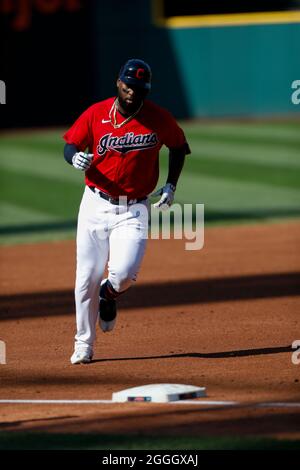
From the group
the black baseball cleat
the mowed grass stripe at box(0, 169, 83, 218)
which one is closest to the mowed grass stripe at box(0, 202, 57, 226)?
the mowed grass stripe at box(0, 169, 83, 218)

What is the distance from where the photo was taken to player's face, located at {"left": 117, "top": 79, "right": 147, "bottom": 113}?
771cm

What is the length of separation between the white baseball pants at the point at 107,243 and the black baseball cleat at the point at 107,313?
8.2 inches

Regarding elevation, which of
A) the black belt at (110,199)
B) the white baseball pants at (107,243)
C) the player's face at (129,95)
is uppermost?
the player's face at (129,95)

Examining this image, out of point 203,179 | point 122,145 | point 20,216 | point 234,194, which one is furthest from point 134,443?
point 203,179

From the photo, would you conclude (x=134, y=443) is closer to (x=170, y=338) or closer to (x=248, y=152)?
(x=170, y=338)

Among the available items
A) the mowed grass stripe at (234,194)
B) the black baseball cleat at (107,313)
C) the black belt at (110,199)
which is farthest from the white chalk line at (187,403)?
the mowed grass stripe at (234,194)

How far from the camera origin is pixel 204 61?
83.7 feet

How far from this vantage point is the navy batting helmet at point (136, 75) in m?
7.66

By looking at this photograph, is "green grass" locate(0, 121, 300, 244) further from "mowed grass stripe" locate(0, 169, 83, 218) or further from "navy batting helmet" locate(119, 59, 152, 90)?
"navy batting helmet" locate(119, 59, 152, 90)

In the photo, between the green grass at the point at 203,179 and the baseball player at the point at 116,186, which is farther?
the green grass at the point at 203,179

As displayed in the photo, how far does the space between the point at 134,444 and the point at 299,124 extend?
19182mm

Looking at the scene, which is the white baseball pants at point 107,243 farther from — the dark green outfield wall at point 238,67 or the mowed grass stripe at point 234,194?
the dark green outfield wall at point 238,67

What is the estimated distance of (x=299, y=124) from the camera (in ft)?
79.9
